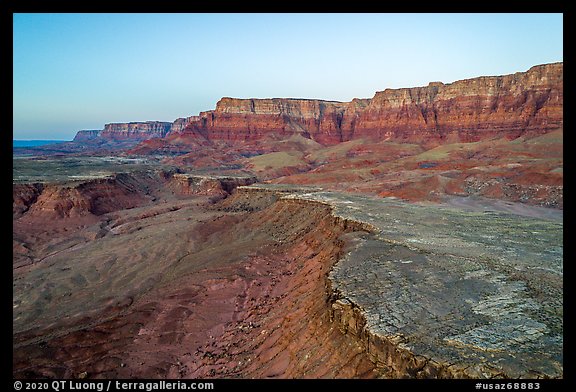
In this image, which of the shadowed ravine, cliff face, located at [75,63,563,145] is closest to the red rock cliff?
cliff face, located at [75,63,563,145]

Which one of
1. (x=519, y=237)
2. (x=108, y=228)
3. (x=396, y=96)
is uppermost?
(x=396, y=96)

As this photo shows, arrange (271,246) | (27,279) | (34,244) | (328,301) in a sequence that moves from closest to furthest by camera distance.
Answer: (328,301) → (27,279) → (271,246) → (34,244)

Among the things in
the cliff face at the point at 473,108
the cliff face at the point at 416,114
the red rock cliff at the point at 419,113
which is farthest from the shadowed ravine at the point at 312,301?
the cliff face at the point at 416,114

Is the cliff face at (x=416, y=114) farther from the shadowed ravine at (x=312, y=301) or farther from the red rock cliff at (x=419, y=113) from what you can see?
the shadowed ravine at (x=312, y=301)

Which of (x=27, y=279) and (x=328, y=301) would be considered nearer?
(x=328, y=301)

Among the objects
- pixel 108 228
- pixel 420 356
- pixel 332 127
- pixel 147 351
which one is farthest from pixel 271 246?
pixel 332 127

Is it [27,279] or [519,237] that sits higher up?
[519,237]

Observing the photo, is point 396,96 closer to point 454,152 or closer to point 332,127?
point 332,127

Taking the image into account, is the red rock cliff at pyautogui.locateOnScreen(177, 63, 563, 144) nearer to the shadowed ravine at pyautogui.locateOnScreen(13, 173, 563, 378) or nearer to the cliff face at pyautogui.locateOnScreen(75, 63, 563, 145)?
the cliff face at pyautogui.locateOnScreen(75, 63, 563, 145)
